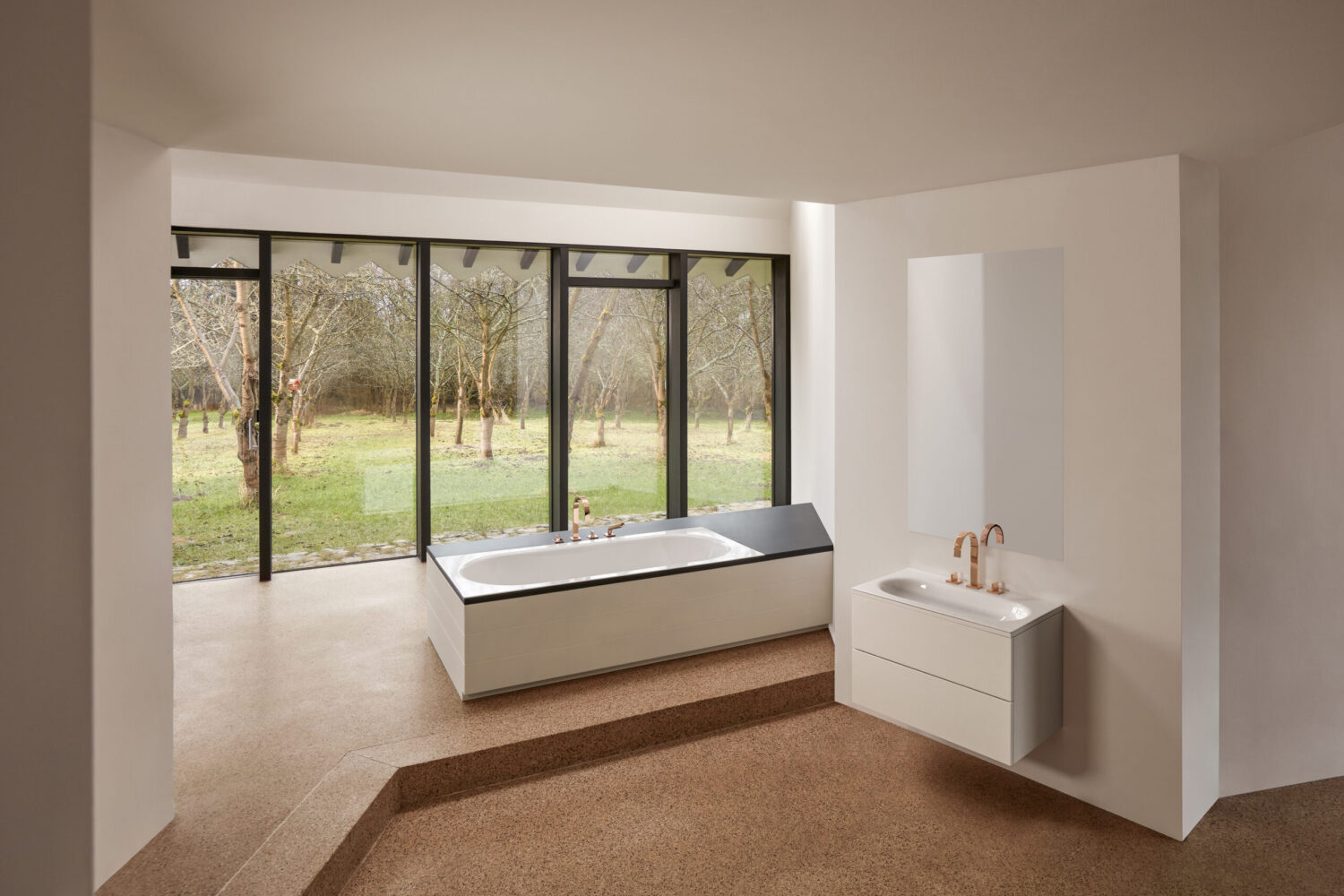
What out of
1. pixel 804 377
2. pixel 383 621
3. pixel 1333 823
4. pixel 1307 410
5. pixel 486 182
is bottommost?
pixel 1333 823

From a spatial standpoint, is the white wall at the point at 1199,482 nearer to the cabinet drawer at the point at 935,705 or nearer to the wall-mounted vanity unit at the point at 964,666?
the wall-mounted vanity unit at the point at 964,666

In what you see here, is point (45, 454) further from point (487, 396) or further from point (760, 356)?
point (760, 356)

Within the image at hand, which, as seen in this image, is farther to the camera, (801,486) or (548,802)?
(801,486)

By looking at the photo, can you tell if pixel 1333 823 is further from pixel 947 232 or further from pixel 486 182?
pixel 486 182

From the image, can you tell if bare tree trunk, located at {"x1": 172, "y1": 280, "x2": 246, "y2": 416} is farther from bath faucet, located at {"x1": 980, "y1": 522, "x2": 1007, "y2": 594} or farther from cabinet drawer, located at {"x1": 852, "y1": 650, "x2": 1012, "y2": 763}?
bath faucet, located at {"x1": 980, "y1": 522, "x2": 1007, "y2": 594}

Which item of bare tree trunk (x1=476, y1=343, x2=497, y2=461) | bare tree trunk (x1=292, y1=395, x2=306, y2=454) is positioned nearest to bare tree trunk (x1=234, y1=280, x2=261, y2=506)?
bare tree trunk (x1=292, y1=395, x2=306, y2=454)

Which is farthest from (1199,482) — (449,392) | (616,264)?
(449,392)

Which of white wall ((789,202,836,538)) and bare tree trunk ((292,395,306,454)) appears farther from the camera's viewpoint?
bare tree trunk ((292,395,306,454))

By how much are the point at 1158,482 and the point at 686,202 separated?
394cm

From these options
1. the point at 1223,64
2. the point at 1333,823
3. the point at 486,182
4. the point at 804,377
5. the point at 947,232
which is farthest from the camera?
the point at 804,377

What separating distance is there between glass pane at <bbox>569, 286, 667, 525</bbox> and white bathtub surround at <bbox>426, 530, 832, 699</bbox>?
63.2 inches

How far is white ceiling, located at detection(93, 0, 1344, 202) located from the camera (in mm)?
1504

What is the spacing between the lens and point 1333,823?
2.64 metres

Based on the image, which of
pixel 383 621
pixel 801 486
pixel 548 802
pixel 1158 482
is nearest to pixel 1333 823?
pixel 1158 482
